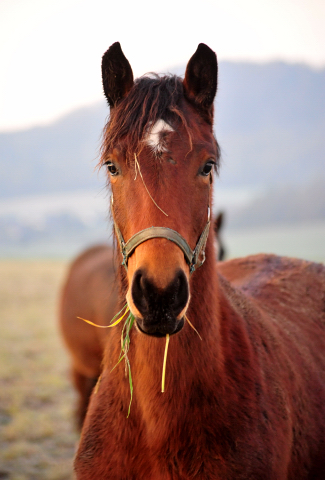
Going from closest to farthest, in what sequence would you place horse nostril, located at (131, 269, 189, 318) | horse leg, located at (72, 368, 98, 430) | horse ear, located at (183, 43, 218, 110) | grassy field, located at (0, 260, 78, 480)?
horse nostril, located at (131, 269, 189, 318) < horse ear, located at (183, 43, 218, 110) < grassy field, located at (0, 260, 78, 480) < horse leg, located at (72, 368, 98, 430)

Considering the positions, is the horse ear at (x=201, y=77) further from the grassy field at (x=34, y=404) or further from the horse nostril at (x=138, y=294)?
the grassy field at (x=34, y=404)

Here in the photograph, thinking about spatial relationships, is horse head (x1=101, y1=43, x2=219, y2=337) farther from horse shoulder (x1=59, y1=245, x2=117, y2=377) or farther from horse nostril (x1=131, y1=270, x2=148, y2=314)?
horse shoulder (x1=59, y1=245, x2=117, y2=377)

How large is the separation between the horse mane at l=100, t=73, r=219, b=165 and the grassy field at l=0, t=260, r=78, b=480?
412cm

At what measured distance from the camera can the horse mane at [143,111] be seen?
1.91 metres

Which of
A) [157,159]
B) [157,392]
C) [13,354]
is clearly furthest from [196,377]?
[13,354]

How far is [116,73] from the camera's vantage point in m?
2.15

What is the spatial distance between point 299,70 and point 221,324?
446 feet

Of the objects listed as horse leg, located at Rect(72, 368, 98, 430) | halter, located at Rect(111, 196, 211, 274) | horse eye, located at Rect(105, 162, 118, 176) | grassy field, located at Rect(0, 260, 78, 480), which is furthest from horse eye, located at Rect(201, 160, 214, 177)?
horse leg, located at Rect(72, 368, 98, 430)

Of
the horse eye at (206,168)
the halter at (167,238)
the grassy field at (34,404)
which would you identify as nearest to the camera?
the halter at (167,238)

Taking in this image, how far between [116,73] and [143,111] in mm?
387

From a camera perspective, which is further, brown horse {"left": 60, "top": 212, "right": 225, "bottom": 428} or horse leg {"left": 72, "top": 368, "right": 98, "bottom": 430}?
brown horse {"left": 60, "top": 212, "right": 225, "bottom": 428}

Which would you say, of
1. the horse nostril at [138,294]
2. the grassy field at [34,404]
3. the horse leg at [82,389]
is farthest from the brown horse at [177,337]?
the horse leg at [82,389]

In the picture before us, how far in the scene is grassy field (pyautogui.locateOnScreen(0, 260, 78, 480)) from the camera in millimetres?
4793

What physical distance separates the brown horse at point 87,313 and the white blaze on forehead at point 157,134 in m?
3.76
